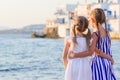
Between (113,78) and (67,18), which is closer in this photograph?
(113,78)

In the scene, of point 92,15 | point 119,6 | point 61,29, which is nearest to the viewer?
point 92,15

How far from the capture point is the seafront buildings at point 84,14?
60688mm

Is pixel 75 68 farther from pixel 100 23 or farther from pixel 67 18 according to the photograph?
pixel 67 18

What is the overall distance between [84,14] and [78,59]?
58.7m

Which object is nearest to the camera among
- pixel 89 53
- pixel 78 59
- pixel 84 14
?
pixel 89 53

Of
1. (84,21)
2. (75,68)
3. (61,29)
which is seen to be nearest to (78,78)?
(75,68)

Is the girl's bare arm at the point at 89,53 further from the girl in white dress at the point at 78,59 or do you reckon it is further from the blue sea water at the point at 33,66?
the blue sea water at the point at 33,66

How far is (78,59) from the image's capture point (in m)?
5.49

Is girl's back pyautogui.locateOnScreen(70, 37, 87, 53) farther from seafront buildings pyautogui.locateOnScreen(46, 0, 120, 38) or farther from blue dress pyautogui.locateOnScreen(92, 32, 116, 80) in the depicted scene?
seafront buildings pyautogui.locateOnScreen(46, 0, 120, 38)

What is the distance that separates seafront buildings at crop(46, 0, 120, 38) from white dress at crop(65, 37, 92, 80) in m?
46.3

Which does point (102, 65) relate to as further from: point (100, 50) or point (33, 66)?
point (33, 66)

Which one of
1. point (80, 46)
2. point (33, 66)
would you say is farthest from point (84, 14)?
point (80, 46)

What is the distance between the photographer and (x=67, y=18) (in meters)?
75.2

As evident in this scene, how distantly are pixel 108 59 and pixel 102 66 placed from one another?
106 mm
